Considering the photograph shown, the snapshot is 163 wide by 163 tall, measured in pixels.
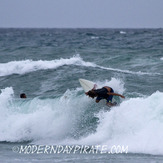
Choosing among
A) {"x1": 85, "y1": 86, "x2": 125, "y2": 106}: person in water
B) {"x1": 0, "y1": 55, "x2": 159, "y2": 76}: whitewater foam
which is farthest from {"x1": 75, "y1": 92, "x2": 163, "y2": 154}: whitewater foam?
{"x1": 0, "y1": 55, "x2": 159, "y2": 76}: whitewater foam

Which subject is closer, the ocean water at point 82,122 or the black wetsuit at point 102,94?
the ocean water at point 82,122

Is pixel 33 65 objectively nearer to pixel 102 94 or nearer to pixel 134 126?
pixel 102 94

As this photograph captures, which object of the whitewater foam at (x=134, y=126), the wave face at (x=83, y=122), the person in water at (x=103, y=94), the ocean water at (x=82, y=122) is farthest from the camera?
the person in water at (x=103, y=94)

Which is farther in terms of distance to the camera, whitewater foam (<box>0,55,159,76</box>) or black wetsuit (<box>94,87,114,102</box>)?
whitewater foam (<box>0,55,159,76</box>)

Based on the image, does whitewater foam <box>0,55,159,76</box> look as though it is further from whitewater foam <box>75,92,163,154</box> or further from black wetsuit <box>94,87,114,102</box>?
whitewater foam <box>75,92,163,154</box>

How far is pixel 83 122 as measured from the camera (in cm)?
1199

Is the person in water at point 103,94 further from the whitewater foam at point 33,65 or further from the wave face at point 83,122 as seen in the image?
the whitewater foam at point 33,65

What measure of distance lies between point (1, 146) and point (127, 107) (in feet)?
12.6

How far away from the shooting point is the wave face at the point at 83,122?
397 inches

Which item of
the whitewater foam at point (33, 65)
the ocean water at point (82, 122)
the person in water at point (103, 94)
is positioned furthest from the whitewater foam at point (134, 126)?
the whitewater foam at point (33, 65)

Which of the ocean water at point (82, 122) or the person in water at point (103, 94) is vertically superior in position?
the person in water at point (103, 94)

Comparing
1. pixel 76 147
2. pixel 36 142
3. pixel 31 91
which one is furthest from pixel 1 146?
pixel 31 91

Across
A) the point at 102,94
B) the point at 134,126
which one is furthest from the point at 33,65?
the point at 134,126

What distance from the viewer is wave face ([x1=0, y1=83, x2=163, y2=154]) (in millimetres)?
10078
